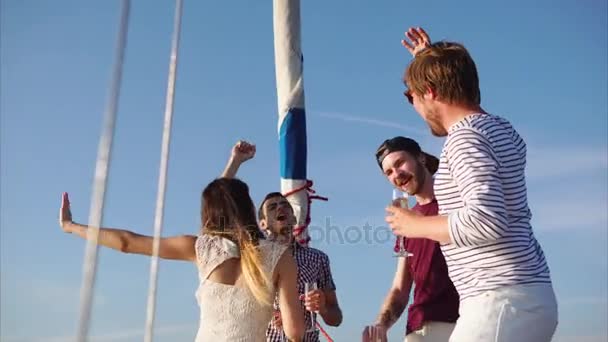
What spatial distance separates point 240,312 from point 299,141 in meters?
1.99

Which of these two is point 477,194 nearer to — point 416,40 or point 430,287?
point 416,40

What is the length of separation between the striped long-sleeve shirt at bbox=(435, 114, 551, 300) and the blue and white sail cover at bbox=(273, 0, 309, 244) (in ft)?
8.95

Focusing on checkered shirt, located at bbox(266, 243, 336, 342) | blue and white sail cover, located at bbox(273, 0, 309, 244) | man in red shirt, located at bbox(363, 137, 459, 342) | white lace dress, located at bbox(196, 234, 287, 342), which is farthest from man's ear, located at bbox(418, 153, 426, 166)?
blue and white sail cover, located at bbox(273, 0, 309, 244)

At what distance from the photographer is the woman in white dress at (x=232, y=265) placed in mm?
3207

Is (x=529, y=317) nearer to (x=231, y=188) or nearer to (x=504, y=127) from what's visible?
(x=504, y=127)

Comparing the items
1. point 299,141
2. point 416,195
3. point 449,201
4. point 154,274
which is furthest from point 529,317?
point 299,141

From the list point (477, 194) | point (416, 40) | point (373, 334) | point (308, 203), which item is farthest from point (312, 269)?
point (477, 194)

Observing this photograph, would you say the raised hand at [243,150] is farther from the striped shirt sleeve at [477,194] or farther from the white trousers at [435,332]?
the striped shirt sleeve at [477,194]

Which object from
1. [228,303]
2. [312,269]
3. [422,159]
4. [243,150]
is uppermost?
[243,150]

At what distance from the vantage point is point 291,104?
5.09m

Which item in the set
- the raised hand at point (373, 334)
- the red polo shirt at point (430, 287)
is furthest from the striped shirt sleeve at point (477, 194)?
the red polo shirt at point (430, 287)

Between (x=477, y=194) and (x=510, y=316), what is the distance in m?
0.33

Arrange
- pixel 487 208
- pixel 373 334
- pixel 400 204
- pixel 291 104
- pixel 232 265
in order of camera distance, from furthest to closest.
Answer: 1. pixel 291 104
2. pixel 232 265
3. pixel 400 204
4. pixel 373 334
5. pixel 487 208

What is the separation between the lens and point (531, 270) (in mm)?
1999
